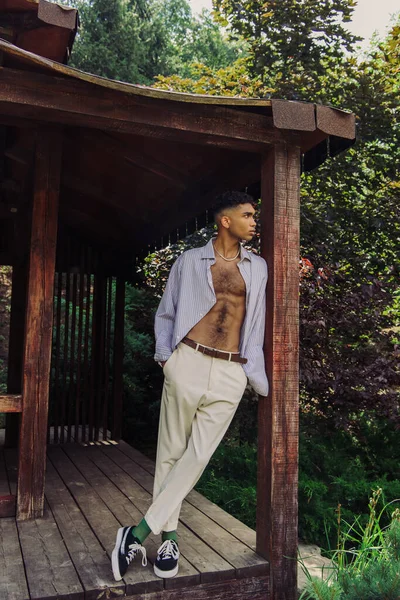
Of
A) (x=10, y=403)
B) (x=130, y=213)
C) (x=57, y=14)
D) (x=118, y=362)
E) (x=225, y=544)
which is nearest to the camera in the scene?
(x=225, y=544)

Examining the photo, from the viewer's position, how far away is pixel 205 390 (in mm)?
2830

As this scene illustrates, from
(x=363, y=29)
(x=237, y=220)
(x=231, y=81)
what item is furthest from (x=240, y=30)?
(x=363, y=29)

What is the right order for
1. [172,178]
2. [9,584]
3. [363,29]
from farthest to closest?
[363,29] → [172,178] → [9,584]

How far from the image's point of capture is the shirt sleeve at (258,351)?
9.77 ft

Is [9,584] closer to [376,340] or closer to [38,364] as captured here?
[38,364]

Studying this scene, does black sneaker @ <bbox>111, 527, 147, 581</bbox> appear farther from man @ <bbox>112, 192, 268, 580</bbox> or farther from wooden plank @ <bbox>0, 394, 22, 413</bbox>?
wooden plank @ <bbox>0, 394, 22, 413</bbox>

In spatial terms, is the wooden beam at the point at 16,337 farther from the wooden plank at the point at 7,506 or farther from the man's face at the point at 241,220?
the man's face at the point at 241,220

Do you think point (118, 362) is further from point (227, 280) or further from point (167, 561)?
point (167, 561)

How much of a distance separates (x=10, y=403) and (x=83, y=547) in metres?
1.05

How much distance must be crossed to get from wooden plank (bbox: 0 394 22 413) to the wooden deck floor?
70 centimetres

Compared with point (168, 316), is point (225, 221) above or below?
above

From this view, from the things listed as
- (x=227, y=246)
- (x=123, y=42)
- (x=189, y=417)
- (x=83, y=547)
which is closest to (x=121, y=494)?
(x=83, y=547)

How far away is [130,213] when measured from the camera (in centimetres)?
556

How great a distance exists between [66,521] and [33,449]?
0.51 m
